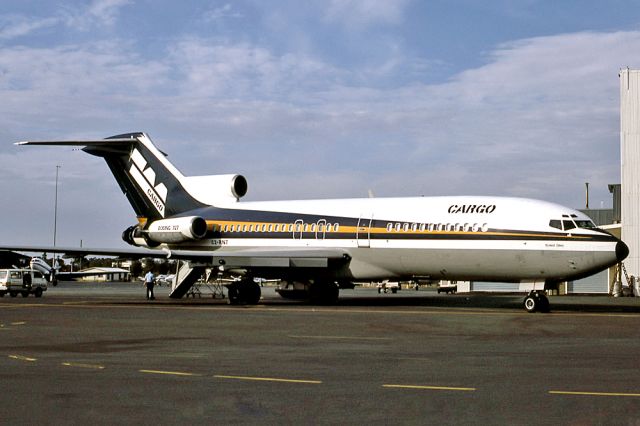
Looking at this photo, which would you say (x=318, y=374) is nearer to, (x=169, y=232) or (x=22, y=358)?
(x=22, y=358)

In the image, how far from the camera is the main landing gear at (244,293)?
1325 inches

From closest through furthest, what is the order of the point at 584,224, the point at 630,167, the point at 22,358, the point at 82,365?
the point at 82,365 → the point at 22,358 → the point at 584,224 → the point at 630,167

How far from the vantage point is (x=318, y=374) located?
11.1 m

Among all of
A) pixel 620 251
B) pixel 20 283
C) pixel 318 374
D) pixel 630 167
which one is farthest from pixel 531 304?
pixel 20 283

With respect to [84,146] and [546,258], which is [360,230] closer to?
[546,258]

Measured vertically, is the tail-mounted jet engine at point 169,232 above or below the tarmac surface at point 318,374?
above

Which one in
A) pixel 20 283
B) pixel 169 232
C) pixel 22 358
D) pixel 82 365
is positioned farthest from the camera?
pixel 20 283

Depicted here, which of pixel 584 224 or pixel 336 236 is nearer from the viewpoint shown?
pixel 584 224

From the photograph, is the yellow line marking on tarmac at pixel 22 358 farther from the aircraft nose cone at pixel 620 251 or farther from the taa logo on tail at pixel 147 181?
the taa logo on tail at pixel 147 181

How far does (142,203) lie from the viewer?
40.4 metres

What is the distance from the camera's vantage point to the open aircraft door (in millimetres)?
32000

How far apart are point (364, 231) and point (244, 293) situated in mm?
5702

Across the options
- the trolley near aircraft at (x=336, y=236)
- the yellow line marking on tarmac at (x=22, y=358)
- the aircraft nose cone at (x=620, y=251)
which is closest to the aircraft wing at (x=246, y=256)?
the trolley near aircraft at (x=336, y=236)

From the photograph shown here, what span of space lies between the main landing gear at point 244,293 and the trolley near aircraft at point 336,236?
0.13 feet
